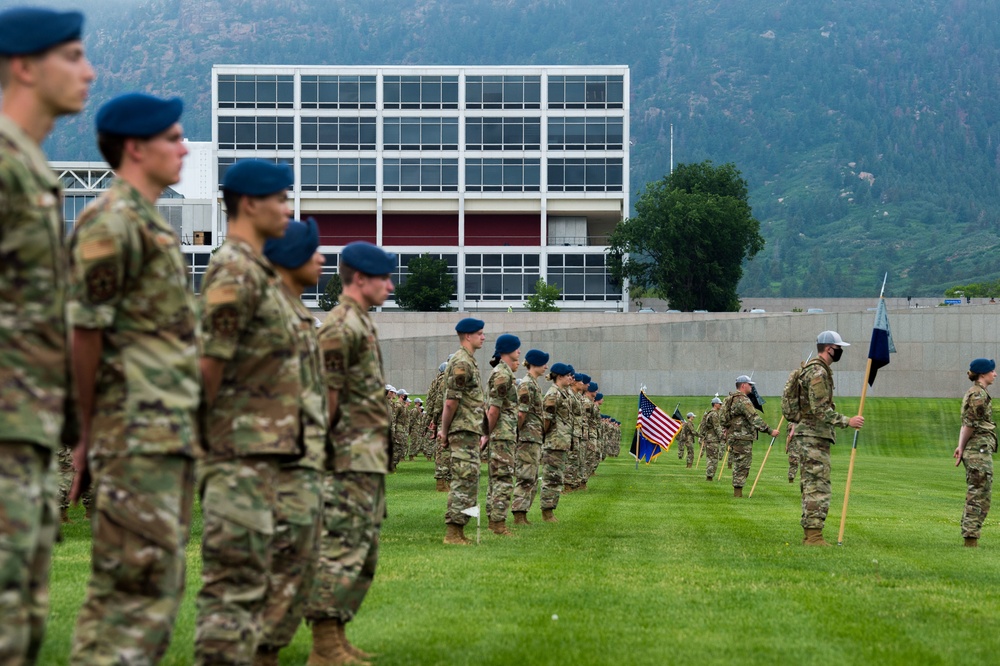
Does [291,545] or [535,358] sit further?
[535,358]

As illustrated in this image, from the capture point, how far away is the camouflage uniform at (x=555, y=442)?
835 inches

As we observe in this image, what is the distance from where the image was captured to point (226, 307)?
657 centimetres

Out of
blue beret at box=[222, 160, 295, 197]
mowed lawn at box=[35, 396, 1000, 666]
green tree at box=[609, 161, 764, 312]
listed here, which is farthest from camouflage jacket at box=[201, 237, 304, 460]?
green tree at box=[609, 161, 764, 312]

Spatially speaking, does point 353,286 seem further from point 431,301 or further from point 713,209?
point 713,209

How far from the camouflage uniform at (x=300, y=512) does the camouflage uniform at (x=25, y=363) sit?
2.63 meters

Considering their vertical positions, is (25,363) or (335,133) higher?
(335,133)

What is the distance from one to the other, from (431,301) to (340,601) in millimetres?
86024

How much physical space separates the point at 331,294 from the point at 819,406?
71.8 m

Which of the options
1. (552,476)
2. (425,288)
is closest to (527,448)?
(552,476)

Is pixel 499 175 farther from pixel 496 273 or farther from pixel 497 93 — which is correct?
pixel 496 273

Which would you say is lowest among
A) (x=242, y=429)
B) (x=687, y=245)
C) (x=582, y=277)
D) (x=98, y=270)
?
(x=242, y=429)

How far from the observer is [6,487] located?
14.4ft

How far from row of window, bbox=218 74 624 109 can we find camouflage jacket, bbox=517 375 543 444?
83.0 m

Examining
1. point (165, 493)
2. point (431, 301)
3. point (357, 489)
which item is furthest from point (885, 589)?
point (431, 301)
